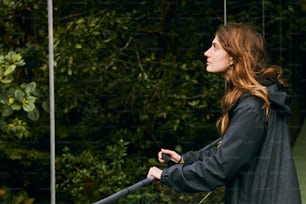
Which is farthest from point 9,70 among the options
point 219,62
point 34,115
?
point 219,62

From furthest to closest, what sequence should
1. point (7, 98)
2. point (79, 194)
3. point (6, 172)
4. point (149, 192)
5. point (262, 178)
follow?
point (79, 194) → point (6, 172) → point (7, 98) → point (149, 192) → point (262, 178)

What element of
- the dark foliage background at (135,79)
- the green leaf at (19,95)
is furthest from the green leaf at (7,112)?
the dark foliage background at (135,79)

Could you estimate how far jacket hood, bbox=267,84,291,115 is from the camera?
2.14 m

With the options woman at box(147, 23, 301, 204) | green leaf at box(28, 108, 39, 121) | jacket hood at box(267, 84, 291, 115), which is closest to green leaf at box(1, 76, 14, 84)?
green leaf at box(28, 108, 39, 121)

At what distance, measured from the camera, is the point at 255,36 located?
2252mm

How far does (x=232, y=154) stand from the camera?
6.76 feet

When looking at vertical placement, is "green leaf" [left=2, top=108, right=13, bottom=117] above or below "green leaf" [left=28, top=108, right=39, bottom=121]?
above

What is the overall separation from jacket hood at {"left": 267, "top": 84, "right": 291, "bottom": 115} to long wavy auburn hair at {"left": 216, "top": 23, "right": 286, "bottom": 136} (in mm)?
21

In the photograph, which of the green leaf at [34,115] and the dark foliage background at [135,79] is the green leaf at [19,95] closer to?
the green leaf at [34,115]

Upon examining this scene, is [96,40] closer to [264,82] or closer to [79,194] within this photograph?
[79,194]

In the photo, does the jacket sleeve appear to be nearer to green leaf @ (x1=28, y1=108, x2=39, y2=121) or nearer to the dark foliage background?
green leaf @ (x1=28, y1=108, x2=39, y2=121)

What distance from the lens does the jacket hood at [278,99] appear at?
214 cm

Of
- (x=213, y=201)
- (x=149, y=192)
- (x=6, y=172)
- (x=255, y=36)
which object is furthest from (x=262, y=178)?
(x=6, y=172)

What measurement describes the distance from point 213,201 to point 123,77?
153 centimetres
